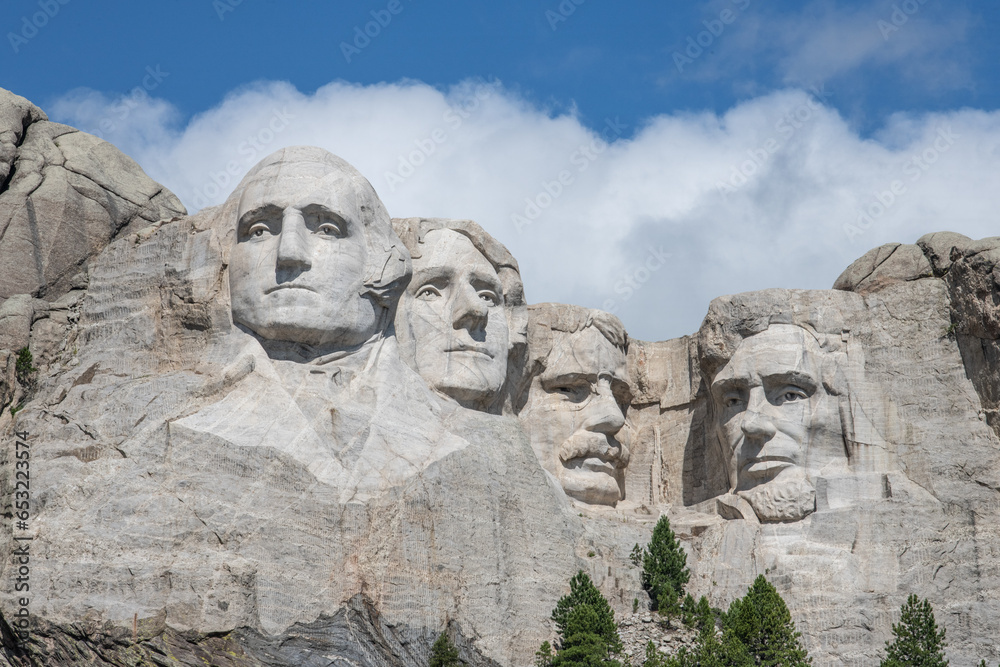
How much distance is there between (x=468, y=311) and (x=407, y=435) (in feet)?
8.55

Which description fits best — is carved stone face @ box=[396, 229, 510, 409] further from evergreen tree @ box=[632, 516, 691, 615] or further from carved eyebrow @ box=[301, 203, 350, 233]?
evergreen tree @ box=[632, 516, 691, 615]

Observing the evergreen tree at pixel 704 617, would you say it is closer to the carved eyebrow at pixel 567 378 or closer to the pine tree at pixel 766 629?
the pine tree at pixel 766 629

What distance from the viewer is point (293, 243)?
21172mm

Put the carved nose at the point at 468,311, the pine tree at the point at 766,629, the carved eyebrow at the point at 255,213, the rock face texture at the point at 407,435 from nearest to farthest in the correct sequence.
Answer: the rock face texture at the point at 407,435
the pine tree at the point at 766,629
the carved eyebrow at the point at 255,213
the carved nose at the point at 468,311

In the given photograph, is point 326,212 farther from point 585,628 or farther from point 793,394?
point 793,394

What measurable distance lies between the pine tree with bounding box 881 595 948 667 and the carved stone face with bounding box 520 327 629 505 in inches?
176

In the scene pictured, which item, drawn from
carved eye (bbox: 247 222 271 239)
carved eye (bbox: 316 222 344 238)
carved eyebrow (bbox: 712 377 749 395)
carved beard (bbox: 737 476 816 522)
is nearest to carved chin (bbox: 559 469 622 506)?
carved eyebrow (bbox: 712 377 749 395)

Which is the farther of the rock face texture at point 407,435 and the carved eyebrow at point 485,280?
the carved eyebrow at point 485,280

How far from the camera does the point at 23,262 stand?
75.4 feet

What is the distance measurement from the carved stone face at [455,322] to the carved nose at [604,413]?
1540mm

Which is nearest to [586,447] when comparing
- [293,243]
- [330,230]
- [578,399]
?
[578,399]

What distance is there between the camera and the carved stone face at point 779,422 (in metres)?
23.2

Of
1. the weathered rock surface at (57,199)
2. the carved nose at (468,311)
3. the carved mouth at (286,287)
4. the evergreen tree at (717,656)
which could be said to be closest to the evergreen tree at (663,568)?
the evergreen tree at (717,656)

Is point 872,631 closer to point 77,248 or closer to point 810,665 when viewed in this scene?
point 810,665
